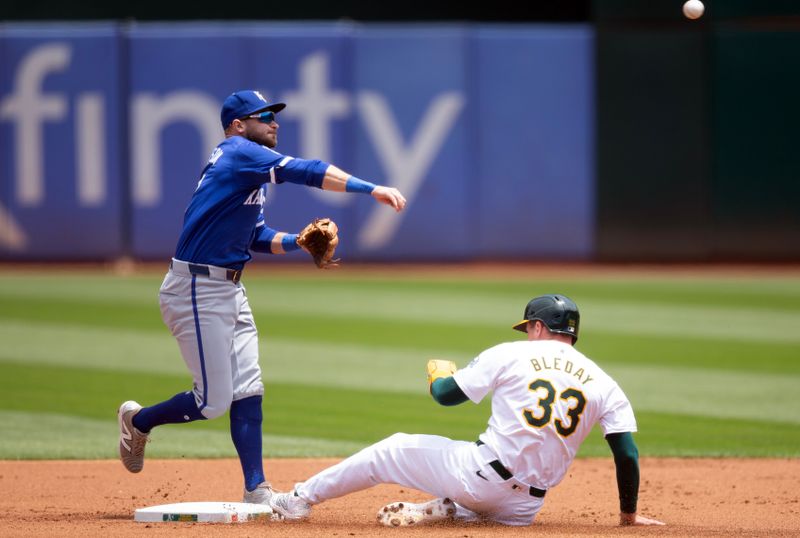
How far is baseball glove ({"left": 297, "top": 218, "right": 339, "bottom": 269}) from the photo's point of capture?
5.90 metres

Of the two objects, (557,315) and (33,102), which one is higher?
(33,102)

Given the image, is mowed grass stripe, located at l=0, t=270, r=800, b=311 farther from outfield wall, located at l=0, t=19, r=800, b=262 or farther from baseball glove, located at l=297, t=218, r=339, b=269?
baseball glove, located at l=297, t=218, r=339, b=269

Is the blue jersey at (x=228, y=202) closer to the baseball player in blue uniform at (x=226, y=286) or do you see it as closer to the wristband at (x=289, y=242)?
the baseball player in blue uniform at (x=226, y=286)

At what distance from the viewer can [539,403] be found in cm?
516

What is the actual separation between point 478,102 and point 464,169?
36.3 inches

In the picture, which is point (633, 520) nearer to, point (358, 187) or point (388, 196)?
point (388, 196)

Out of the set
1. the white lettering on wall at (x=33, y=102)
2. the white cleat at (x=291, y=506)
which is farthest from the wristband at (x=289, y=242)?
the white lettering on wall at (x=33, y=102)

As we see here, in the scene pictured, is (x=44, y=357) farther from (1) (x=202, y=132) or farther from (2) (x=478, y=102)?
(2) (x=478, y=102)

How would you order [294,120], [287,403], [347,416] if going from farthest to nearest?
[294,120] < [287,403] < [347,416]

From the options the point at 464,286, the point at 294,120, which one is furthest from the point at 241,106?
the point at 294,120

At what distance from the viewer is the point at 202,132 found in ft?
54.7

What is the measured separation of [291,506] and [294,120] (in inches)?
456

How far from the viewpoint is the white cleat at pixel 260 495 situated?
19.1 ft

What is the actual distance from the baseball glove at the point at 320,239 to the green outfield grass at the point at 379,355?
2255mm
